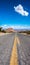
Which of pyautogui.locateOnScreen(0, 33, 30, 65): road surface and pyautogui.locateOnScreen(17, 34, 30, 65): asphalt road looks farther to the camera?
pyautogui.locateOnScreen(17, 34, 30, 65): asphalt road

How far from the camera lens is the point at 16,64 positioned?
6.95 meters

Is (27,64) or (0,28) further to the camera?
(0,28)

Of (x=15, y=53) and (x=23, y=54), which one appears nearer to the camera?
(x=23, y=54)

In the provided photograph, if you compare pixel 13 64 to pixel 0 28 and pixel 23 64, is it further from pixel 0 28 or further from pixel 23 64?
pixel 0 28

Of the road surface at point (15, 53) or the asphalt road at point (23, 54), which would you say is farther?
the asphalt road at point (23, 54)

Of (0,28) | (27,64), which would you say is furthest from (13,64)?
(0,28)

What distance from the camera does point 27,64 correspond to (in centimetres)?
713

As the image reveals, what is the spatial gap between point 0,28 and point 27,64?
111 metres

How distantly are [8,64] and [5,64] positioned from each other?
12 cm

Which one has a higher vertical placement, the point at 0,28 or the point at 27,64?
the point at 0,28

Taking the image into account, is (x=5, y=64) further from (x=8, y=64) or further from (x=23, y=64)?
(x=23, y=64)

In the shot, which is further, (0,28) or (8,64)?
(0,28)

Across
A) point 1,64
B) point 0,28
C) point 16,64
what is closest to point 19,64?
point 16,64

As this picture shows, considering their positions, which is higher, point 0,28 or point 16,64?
point 0,28
